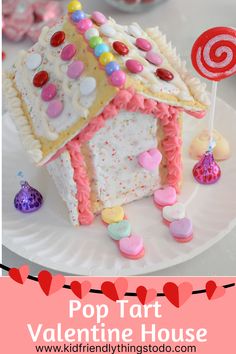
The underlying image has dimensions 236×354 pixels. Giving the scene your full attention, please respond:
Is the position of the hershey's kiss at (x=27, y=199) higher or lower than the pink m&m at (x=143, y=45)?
lower

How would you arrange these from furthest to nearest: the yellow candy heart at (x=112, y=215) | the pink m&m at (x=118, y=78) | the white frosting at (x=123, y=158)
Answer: the yellow candy heart at (x=112, y=215) < the white frosting at (x=123, y=158) < the pink m&m at (x=118, y=78)

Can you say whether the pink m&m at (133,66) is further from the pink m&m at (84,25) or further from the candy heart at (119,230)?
the candy heart at (119,230)

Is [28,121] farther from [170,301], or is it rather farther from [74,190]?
[170,301]

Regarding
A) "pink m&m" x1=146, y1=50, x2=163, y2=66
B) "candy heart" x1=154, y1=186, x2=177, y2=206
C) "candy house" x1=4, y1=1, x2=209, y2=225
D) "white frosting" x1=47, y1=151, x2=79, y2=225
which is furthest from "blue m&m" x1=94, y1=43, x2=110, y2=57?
"candy heart" x1=154, y1=186, x2=177, y2=206

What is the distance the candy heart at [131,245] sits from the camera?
146cm

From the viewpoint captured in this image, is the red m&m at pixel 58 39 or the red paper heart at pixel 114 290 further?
the red m&m at pixel 58 39

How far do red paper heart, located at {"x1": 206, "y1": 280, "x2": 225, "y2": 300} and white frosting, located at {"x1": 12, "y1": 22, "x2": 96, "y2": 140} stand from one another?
41 centimetres

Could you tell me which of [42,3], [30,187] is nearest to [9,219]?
[30,187]

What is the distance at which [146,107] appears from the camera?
4.51 ft

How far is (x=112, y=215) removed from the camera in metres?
1.54

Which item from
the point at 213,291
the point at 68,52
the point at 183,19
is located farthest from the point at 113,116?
the point at 183,19

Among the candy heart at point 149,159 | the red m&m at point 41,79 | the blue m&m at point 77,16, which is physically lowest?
the candy heart at point 149,159

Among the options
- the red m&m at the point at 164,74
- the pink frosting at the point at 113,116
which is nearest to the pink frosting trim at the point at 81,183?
the pink frosting at the point at 113,116

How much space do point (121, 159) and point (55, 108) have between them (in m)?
0.20
